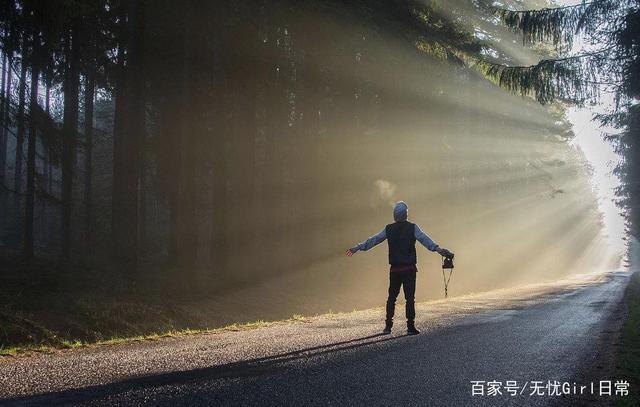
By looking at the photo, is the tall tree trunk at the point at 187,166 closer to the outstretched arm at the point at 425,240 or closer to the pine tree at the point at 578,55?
the pine tree at the point at 578,55

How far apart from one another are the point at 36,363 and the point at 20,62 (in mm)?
10490

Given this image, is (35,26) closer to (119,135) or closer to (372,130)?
(119,135)

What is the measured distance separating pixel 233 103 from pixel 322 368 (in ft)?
46.7

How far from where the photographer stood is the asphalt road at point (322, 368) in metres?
4.55

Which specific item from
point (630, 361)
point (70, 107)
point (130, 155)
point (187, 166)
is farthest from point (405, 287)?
point (70, 107)

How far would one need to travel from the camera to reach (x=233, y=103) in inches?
734

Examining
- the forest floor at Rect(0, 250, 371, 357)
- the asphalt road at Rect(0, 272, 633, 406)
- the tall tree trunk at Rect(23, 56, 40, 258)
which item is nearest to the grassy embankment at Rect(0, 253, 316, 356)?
the forest floor at Rect(0, 250, 371, 357)

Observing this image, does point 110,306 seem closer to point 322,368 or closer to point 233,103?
point 322,368

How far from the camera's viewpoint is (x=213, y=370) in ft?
18.2

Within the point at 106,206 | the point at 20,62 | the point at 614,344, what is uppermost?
the point at 20,62

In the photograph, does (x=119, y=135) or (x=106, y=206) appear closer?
(x=119, y=135)

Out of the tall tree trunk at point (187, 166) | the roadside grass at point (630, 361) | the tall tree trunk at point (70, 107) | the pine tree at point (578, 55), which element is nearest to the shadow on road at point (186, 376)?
the roadside grass at point (630, 361)

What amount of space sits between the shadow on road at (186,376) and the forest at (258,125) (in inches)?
247

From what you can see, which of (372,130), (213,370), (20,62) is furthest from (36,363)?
(372,130)
